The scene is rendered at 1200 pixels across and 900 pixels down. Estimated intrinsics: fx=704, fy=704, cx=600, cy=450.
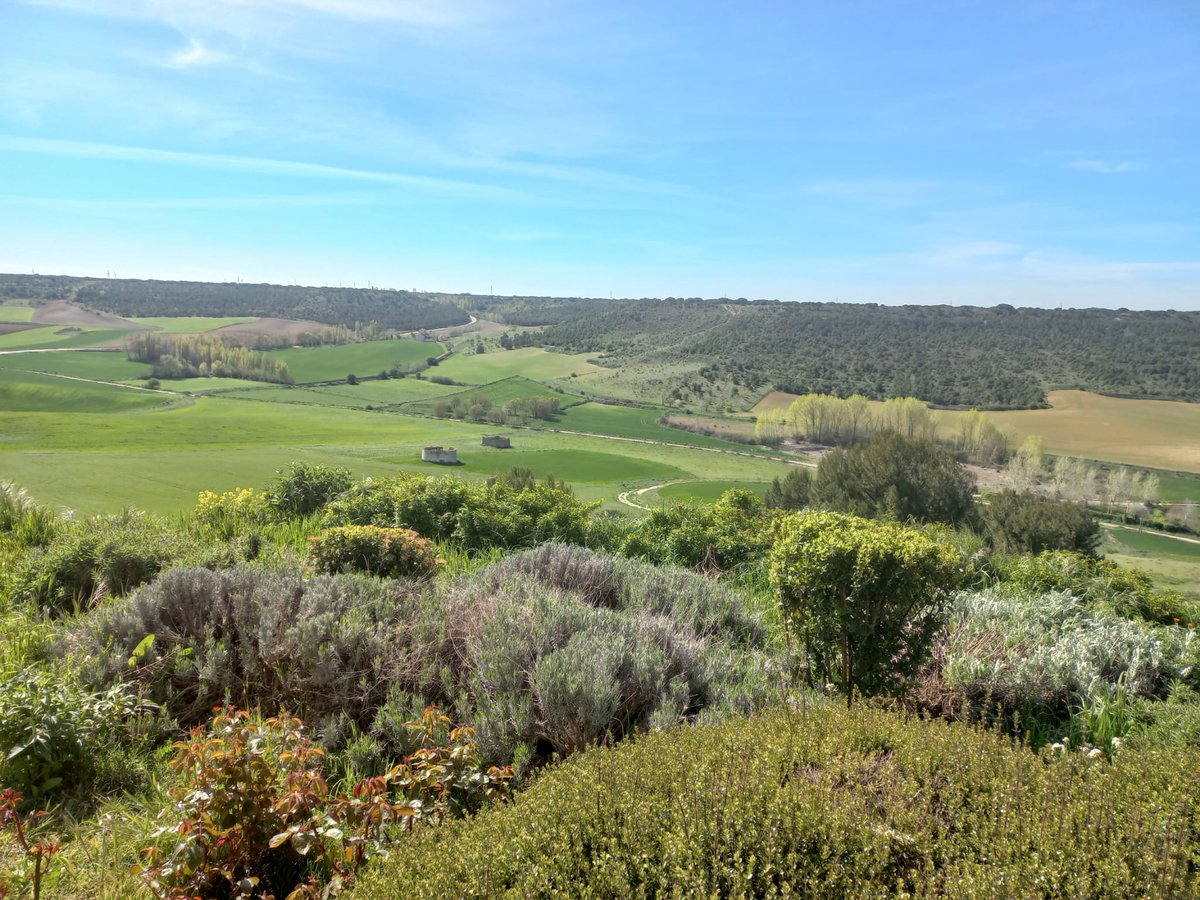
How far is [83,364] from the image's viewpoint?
209 feet

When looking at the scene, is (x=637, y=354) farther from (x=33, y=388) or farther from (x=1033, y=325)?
(x=33, y=388)

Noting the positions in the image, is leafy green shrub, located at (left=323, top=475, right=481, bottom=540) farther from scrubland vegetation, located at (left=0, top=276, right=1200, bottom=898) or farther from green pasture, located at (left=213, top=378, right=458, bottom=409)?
green pasture, located at (left=213, top=378, right=458, bottom=409)

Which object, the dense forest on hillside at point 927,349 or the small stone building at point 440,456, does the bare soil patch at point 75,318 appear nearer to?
the small stone building at point 440,456

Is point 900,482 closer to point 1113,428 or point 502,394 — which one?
point 1113,428

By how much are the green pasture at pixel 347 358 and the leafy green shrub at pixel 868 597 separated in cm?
8629

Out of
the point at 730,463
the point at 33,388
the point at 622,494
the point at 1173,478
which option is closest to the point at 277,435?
the point at 33,388

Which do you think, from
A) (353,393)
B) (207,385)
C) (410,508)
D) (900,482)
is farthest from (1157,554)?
(207,385)

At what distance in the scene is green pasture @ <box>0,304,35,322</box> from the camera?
81.2 meters

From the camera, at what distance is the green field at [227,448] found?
1290cm

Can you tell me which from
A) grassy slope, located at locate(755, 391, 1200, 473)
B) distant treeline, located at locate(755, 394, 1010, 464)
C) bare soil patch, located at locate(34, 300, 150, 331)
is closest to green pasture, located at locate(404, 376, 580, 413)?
distant treeline, located at locate(755, 394, 1010, 464)

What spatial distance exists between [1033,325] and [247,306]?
126m

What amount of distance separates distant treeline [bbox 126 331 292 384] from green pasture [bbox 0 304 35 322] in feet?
49.8

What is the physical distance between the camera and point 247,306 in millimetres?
119438

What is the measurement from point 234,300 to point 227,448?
334 feet
